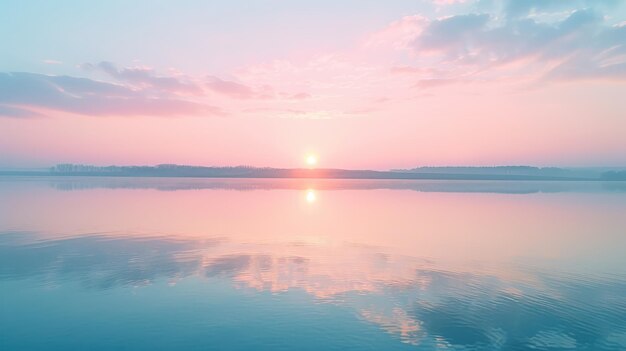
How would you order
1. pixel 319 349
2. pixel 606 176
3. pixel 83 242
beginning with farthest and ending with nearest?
pixel 606 176, pixel 83 242, pixel 319 349

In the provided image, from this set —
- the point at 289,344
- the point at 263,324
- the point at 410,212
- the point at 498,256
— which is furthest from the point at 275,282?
the point at 410,212

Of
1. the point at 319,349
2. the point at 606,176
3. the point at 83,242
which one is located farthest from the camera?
the point at 606,176

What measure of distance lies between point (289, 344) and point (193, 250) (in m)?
7.46

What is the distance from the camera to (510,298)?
9.23 meters

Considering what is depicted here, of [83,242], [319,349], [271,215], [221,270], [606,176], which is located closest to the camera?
[319,349]

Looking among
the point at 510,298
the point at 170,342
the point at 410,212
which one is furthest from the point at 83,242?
the point at 410,212

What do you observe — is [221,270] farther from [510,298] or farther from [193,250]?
[510,298]

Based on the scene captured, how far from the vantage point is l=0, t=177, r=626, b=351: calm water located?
729 centimetres

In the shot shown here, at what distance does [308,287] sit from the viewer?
390 inches

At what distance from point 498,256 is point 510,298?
4408 millimetres

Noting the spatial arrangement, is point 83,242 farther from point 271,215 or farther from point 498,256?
point 498,256

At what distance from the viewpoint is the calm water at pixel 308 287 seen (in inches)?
287

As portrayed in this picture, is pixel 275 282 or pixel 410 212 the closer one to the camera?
pixel 275 282

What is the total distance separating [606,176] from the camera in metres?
109
